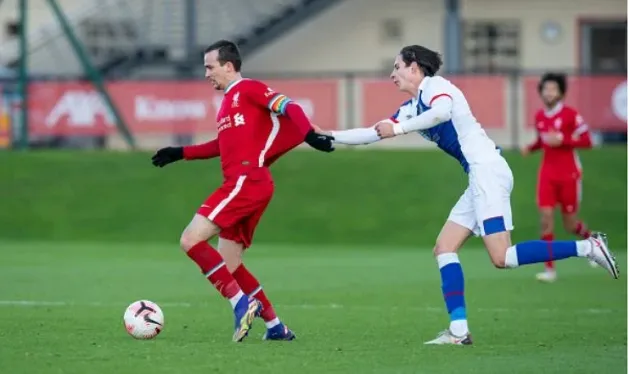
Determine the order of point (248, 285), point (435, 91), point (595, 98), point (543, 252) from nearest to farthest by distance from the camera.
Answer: point (435, 91) → point (543, 252) → point (248, 285) → point (595, 98)

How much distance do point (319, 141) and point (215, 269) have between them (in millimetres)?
1162

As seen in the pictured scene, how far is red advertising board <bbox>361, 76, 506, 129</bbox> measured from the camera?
90.3 ft

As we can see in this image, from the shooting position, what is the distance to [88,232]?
76.6 ft

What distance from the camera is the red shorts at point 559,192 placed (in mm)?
17188

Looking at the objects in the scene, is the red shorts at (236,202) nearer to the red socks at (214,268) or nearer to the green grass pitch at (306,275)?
the red socks at (214,268)

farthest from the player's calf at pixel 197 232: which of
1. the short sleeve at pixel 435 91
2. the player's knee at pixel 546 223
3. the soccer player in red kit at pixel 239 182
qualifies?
the player's knee at pixel 546 223

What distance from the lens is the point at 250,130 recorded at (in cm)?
1075

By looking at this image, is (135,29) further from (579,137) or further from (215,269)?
(215,269)

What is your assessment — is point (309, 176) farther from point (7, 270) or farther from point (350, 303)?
point (350, 303)

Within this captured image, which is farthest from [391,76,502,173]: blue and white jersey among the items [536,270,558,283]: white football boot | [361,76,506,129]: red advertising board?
[361,76,506,129]: red advertising board

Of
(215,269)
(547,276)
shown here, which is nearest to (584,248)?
(215,269)

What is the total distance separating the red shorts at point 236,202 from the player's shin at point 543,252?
1.67 m

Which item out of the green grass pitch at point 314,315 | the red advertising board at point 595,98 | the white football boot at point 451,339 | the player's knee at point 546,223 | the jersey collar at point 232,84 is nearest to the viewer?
the green grass pitch at point 314,315

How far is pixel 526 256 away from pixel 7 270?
8205 millimetres
